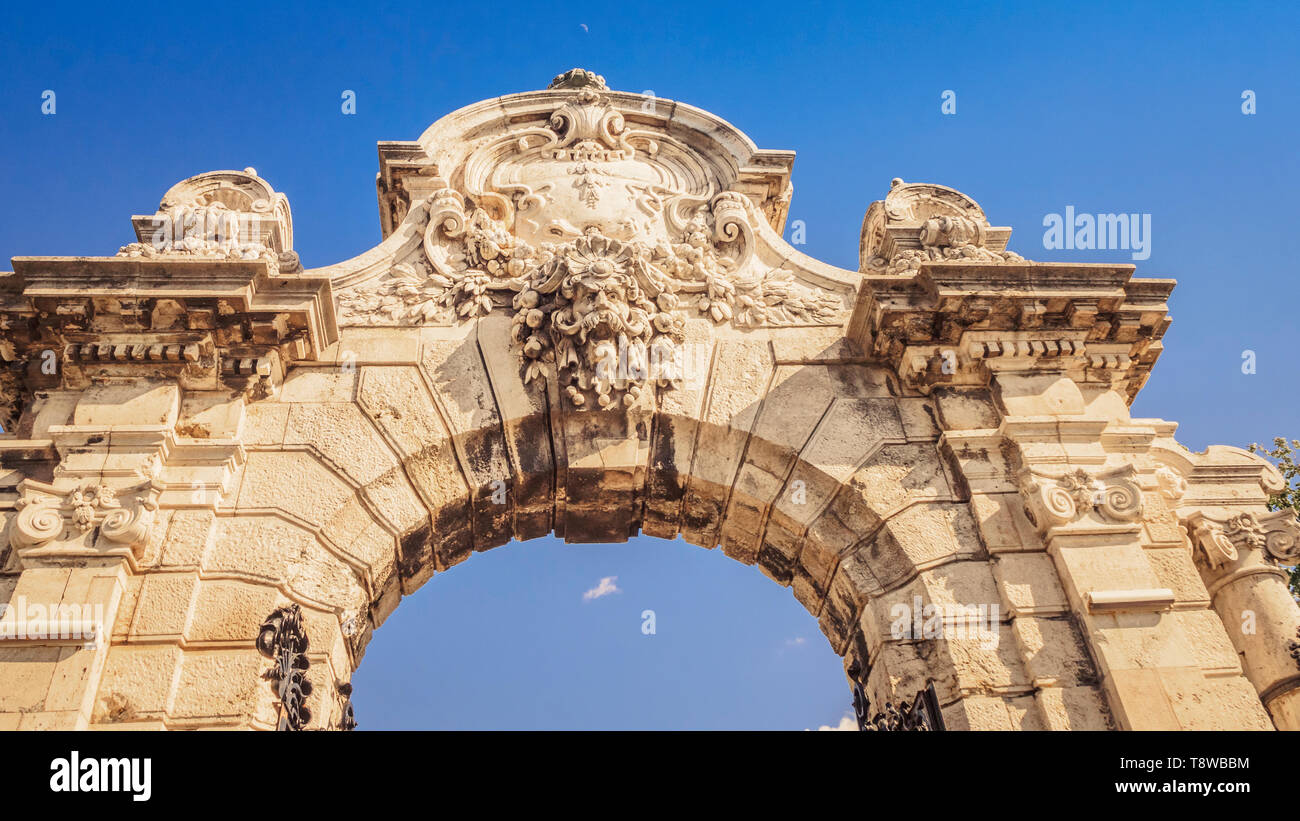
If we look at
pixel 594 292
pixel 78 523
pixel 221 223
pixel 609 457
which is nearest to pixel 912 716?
pixel 609 457

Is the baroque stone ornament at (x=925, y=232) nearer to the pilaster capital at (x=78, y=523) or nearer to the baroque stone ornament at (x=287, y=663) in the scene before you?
the baroque stone ornament at (x=287, y=663)

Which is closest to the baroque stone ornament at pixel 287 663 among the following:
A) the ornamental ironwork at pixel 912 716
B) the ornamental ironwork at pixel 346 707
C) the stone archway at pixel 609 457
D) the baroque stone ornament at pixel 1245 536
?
the stone archway at pixel 609 457

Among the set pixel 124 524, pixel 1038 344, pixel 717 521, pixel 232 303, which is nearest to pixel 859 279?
pixel 1038 344

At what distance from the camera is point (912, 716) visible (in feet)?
16.8

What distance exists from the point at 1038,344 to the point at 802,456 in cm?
173

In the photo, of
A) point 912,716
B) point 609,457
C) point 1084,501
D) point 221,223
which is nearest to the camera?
point 912,716

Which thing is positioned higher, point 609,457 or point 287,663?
point 609,457

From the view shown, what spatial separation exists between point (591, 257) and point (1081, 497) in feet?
11.2

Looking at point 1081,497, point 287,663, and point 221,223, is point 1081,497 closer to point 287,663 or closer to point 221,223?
point 287,663

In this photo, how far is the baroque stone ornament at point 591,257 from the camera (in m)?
6.21

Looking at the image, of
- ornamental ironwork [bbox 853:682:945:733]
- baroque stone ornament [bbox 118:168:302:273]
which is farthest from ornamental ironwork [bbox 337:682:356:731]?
ornamental ironwork [bbox 853:682:945:733]

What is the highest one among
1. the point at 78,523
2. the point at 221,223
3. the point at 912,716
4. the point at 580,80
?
the point at 580,80

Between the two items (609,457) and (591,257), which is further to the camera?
(591,257)

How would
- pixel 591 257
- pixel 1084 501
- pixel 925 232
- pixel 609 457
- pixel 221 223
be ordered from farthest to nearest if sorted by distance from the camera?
pixel 925 232
pixel 221 223
pixel 591 257
pixel 609 457
pixel 1084 501
